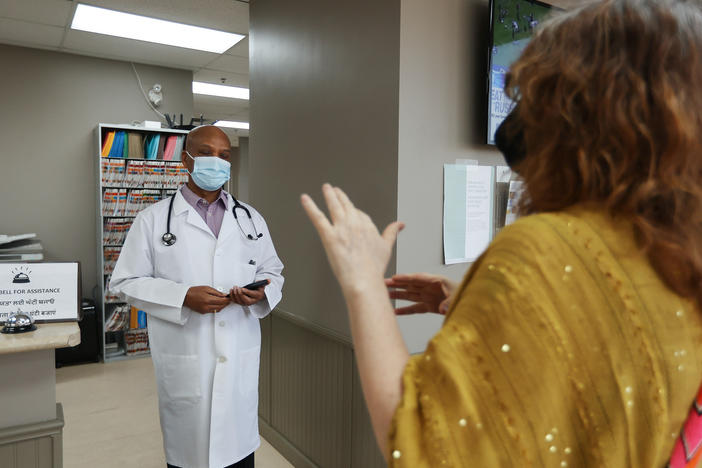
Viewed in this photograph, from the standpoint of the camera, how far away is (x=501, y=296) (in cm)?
57

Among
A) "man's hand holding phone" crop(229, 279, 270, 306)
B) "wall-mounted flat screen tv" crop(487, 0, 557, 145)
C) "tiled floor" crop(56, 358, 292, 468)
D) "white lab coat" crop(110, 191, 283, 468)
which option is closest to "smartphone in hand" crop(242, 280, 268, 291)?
"man's hand holding phone" crop(229, 279, 270, 306)

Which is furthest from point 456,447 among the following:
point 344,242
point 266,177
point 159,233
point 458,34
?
Result: point 266,177

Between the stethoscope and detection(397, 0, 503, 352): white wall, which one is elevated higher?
detection(397, 0, 503, 352): white wall

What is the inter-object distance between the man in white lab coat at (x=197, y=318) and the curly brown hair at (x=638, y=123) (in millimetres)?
1416

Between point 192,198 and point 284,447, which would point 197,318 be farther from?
point 284,447

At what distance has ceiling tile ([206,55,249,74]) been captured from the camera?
4.54 meters

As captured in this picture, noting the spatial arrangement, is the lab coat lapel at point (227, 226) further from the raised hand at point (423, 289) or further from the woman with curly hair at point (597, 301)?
the woman with curly hair at point (597, 301)

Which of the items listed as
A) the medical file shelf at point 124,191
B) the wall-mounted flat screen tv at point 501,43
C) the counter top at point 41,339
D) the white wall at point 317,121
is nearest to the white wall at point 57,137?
the medical file shelf at point 124,191

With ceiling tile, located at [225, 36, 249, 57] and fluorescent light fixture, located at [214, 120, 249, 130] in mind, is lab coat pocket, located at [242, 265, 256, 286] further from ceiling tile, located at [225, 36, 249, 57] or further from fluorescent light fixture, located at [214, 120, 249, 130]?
fluorescent light fixture, located at [214, 120, 249, 130]

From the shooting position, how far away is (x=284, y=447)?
2670 millimetres

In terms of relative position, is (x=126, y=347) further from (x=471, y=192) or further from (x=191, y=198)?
(x=471, y=192)

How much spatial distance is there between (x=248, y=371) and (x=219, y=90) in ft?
15.4

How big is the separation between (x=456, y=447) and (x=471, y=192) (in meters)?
1.62

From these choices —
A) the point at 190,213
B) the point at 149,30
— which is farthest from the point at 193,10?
the point at 190,213
